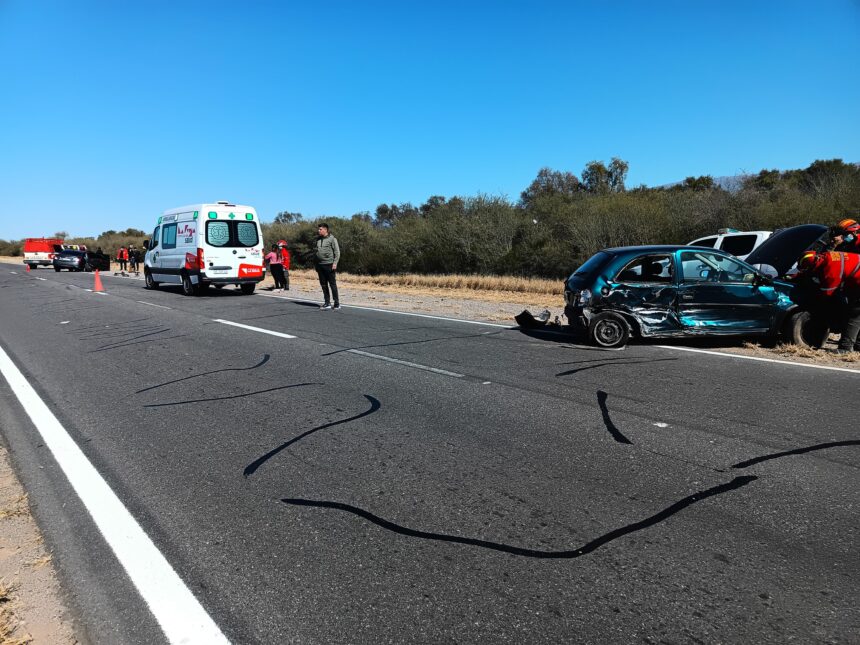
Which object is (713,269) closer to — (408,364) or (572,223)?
(408,364)

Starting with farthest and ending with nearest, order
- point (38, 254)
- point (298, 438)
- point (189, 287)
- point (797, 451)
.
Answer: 1. point (38, 254)
2. point (189, 287)
3. point (298, 438)
4. point (797, 451)

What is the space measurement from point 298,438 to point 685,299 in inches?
250

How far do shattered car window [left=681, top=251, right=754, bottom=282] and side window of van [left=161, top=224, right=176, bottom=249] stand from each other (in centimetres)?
1645

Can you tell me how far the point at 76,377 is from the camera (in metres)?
7.45

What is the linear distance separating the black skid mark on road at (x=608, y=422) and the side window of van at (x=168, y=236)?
17358mm

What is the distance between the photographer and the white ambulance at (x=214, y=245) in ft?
59.7

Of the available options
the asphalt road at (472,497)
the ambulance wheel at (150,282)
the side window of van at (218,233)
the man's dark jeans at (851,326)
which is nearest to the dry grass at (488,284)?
the side window of van at (218,233)

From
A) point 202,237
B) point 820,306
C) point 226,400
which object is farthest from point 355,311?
point 820,306

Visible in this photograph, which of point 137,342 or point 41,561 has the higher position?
point 137,342

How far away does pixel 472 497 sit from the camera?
11.9 ft

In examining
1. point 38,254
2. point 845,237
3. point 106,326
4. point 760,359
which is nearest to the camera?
point 760,359

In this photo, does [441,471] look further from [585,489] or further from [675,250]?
[675,250]

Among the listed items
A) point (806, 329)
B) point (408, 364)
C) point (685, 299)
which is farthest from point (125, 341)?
point (806, 329)

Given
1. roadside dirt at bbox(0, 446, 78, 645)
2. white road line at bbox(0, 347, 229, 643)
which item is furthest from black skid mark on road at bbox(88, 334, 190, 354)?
roadside dirt at bbox(0, 446, 78, 645)
